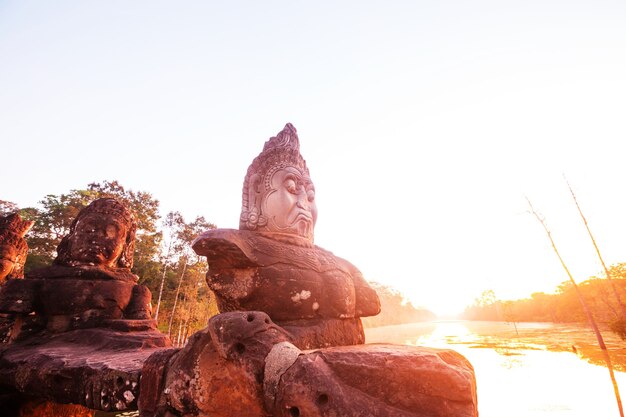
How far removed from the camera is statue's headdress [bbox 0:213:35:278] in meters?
5.96

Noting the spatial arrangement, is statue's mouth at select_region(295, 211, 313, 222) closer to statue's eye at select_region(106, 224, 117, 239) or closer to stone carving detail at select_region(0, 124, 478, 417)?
stone carving detail at select_region(0, 124, 478, 417)

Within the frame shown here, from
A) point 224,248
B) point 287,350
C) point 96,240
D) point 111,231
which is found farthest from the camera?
point 111,231

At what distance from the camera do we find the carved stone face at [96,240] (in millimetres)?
3898

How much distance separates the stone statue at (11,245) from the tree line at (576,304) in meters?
22.9

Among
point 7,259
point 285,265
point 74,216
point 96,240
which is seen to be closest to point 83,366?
point 285,265

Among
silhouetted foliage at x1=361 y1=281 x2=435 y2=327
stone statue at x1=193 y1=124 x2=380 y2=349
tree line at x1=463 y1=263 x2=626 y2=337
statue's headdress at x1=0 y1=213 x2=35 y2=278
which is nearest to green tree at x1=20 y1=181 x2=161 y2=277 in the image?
statue's headdress at x1=0 y1=213 x2=35 y2=278

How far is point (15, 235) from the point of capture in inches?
240

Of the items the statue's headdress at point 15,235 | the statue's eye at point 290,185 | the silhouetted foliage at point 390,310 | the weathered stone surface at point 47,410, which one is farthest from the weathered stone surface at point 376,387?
the silhouetted foliage at point 390,310

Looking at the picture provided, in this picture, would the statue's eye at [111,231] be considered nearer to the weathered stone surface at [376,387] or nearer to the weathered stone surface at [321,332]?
the weathered stone surface at [321,332]

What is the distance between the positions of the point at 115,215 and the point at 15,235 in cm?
400

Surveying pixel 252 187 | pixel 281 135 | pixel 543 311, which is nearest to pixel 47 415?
pixel 252 187

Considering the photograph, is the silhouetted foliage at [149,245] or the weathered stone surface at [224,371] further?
the silhouetted foliage at [149,245]

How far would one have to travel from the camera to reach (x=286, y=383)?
1.44 meters

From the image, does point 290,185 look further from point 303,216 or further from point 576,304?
point 576,304
